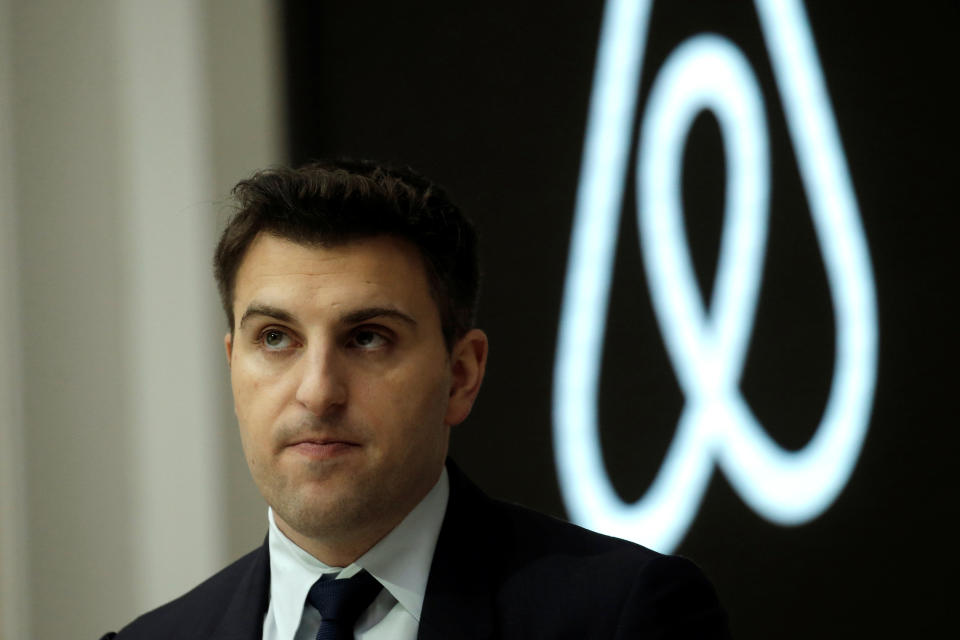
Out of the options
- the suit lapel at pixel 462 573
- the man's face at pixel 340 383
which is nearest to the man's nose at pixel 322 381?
the man's face at pixel 340 383

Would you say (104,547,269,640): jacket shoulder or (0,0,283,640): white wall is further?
(0,0,283,640): white wall

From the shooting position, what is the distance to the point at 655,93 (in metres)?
2.21

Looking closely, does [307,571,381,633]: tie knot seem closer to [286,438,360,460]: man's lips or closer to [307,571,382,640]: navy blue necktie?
[307,571,382,640]: navy blue necktie

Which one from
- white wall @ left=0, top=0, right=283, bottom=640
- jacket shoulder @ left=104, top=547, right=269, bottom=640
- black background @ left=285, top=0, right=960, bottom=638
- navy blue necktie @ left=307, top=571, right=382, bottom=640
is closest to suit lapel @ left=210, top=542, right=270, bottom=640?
jacket shoulder @ left=104, top=547, right=269, bottom=640

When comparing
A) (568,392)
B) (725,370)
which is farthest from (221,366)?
(725,370)

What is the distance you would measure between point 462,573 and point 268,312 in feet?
1.36

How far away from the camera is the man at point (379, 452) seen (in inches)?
51.0

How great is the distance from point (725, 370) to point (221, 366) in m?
1.20

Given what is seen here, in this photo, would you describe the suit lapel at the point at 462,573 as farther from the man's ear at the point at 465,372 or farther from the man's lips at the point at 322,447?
the man's lips at the point at 322,447

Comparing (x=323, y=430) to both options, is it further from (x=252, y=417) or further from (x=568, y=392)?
(x=568, y=392)

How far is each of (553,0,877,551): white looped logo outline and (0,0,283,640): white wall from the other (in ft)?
2.69

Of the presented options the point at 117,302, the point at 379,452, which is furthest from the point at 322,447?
the point at 117,302

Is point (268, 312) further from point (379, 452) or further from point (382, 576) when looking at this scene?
point (382, 576)

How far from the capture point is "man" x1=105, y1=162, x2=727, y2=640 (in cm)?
129
